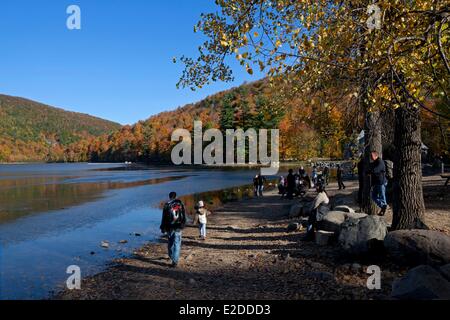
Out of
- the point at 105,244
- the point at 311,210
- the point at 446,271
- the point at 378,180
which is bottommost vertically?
the point at 105,244

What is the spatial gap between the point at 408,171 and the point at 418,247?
2742 mm

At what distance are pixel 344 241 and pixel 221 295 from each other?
137 inches

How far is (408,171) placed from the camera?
→ 10.0 meters

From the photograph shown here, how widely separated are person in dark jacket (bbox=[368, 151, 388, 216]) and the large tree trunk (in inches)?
75.6

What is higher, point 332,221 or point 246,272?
point 332,221

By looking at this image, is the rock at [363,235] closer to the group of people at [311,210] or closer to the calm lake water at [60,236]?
the group of people at [311,210]

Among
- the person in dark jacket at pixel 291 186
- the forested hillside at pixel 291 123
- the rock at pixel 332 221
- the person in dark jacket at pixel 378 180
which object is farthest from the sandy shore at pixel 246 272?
the person in dark jacket at pixel 291 186

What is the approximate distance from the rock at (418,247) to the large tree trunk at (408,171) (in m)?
1.74

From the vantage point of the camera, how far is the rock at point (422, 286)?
239 inches

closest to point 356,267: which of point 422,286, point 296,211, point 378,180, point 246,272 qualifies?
point 422,286

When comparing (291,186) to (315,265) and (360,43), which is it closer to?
(315,265)

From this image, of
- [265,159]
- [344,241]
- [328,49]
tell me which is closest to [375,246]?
[344,241]

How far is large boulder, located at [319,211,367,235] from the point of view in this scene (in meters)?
11.2

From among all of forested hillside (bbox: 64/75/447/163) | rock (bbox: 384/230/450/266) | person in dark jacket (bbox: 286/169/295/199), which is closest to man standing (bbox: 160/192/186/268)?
forested hillside (bbox: 64/75/447/163)
